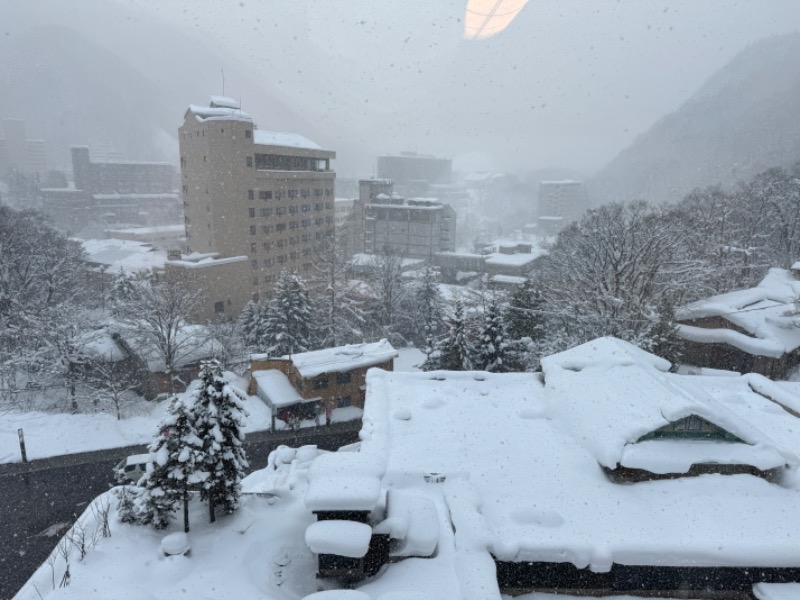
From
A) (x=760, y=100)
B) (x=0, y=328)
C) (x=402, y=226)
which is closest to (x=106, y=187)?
(x=402, y=226)

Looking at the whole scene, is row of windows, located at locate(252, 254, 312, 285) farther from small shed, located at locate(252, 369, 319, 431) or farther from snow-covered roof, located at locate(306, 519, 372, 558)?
snow-covered roof, located at locate(306, 519, 372, 558)

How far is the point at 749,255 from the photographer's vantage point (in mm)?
31578

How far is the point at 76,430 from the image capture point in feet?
65.9

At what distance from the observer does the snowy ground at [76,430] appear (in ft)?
61.5

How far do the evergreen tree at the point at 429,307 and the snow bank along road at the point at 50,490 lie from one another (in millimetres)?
14615

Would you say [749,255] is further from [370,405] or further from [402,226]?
[402,226]

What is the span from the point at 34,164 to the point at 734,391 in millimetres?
164970

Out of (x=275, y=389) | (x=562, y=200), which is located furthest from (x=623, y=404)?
(x=562, y=200)

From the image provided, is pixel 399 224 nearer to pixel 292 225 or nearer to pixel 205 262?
pixel 292 225

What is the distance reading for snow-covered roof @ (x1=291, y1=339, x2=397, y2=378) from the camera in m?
22.7

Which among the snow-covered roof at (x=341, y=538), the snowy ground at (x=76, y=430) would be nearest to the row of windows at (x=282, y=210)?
the snowy ground at (x=76, y=430)

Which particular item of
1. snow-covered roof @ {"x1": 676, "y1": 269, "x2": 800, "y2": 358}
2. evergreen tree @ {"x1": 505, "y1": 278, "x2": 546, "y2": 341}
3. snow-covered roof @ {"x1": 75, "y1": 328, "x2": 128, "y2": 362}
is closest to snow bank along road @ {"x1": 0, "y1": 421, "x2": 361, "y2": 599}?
snow-covered roof @ {"x1": 75, "y1": 328, "x2": 128, "y2": 362}

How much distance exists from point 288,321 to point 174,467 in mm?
20961

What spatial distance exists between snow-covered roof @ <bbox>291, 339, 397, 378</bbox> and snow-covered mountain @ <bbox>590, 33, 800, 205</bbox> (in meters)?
86.6
